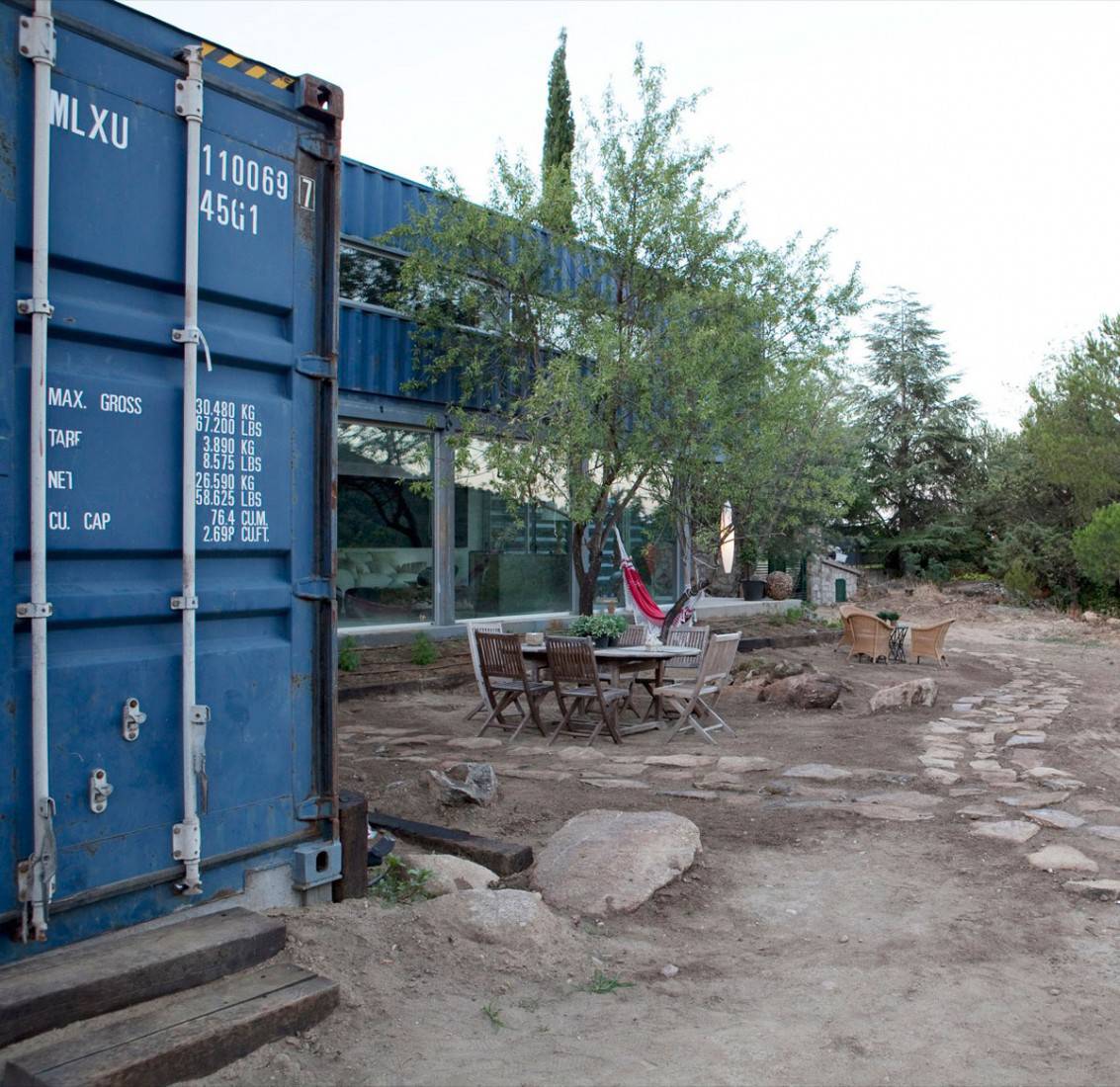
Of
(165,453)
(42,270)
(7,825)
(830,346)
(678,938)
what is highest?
(830,346)

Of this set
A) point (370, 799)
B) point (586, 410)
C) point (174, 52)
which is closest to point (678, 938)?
point (370, 799)

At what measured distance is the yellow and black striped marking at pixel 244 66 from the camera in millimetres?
3392

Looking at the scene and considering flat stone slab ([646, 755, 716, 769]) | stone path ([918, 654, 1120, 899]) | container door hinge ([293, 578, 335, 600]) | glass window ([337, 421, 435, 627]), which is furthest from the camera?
glass window ([337, 421, 435, 627])

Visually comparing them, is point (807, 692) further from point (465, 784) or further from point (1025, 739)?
point (465, 784)

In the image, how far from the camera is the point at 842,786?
6570 millimetres

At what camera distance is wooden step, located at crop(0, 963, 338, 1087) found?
246 centimetres

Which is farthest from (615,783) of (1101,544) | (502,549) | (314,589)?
(1101,544)

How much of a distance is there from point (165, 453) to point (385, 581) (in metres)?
8.74

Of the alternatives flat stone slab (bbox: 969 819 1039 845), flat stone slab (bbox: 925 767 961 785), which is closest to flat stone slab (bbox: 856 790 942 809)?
flat stone slab (bbox: 925 767 961 785)

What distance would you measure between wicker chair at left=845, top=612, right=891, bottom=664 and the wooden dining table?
18.8ft

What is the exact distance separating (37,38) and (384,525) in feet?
29.8

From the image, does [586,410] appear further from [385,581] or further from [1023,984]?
[1023,984]

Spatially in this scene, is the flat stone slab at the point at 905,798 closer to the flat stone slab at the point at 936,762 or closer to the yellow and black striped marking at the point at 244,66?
the flat stone slab at the point at 936,762

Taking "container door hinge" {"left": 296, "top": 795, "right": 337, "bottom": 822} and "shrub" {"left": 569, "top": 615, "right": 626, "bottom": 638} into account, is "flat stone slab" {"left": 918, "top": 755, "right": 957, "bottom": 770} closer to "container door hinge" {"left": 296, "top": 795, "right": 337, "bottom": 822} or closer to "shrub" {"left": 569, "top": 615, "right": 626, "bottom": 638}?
"shrub" {"left": 569, "top": 615, "right": 626, "bottom": 638}
